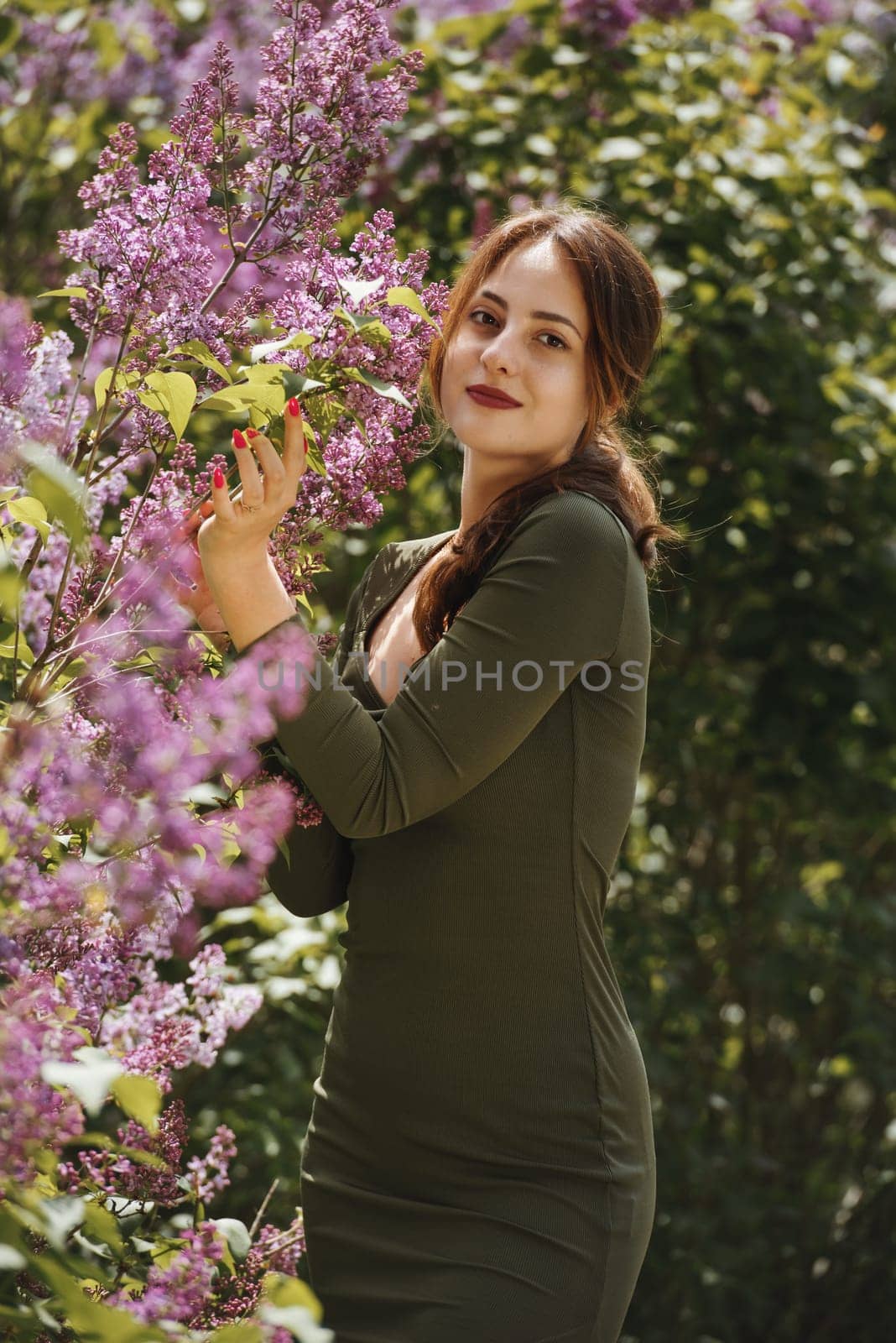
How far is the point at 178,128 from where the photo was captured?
119 centimetres

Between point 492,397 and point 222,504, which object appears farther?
point 492,397

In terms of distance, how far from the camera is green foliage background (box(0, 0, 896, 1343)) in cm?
269

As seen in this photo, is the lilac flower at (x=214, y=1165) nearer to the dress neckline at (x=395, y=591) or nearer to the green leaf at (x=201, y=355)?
the dress neckline at (x=395, y=591)

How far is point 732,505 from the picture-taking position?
2.76 meters

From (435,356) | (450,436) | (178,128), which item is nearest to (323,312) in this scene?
(178,128)

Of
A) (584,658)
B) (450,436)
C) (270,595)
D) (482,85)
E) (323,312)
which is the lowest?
(450,436)

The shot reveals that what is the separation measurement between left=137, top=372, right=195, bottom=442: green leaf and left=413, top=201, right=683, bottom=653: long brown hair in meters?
0.35

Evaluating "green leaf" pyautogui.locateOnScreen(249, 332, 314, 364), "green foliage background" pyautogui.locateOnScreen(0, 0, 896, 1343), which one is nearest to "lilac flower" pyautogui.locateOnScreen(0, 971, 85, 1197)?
"green leaf" pyautogui.locateOnScreen(249, 332, 314, 364)

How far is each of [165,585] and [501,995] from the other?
469mm

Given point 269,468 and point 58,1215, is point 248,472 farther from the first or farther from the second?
point 58,1215

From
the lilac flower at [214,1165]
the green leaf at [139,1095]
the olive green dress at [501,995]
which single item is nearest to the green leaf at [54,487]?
the green leaf at [139,1095]

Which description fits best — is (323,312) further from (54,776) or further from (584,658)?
(54,776)

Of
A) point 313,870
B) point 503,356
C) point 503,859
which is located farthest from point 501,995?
point 503,356

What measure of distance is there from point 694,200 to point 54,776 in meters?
2.19
